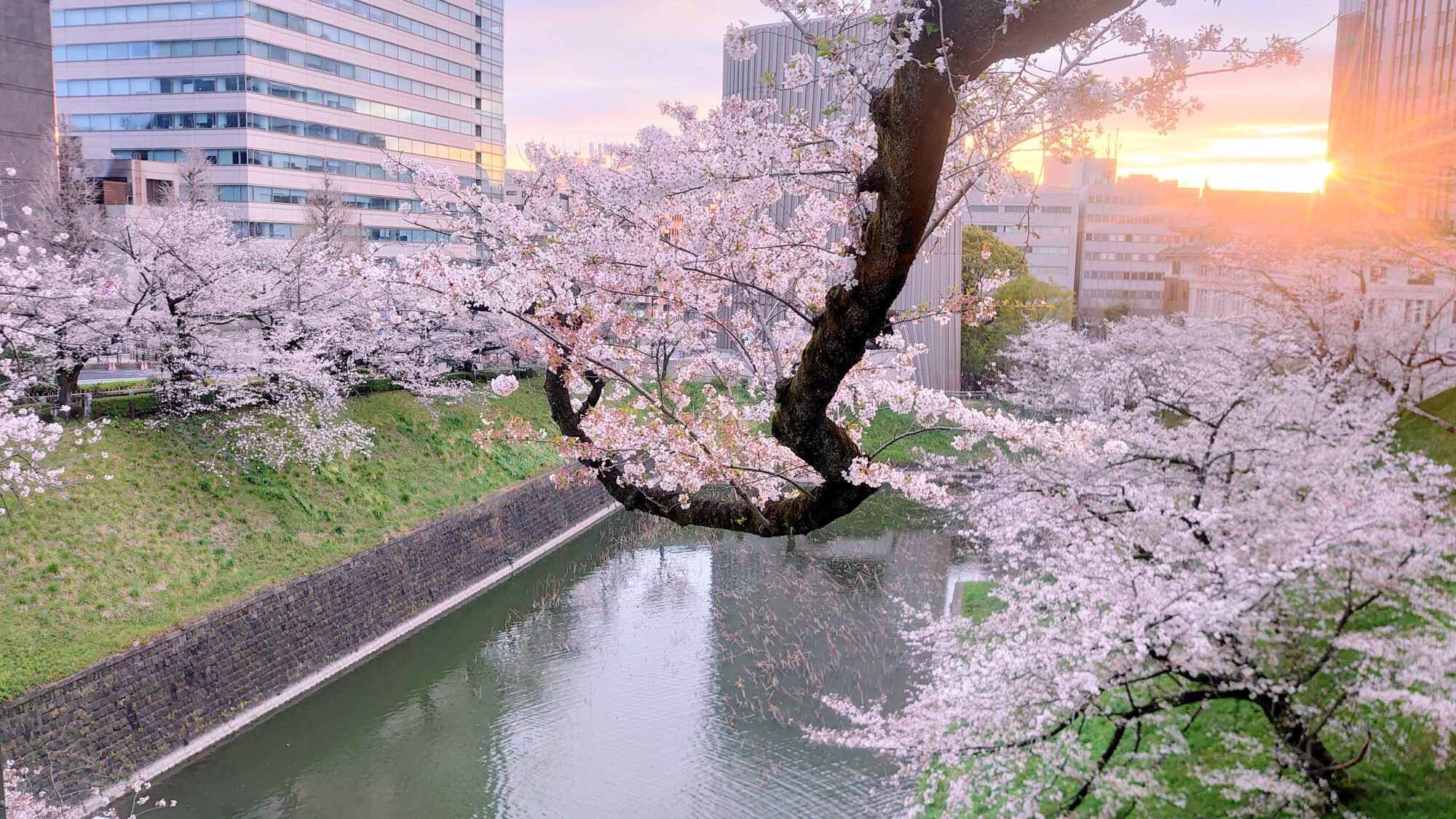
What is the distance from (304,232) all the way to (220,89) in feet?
28.1

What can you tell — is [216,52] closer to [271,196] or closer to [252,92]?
[252,92]

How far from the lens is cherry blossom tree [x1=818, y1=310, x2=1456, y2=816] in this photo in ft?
20.4

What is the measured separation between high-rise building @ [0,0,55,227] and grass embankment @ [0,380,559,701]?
36.8 feet

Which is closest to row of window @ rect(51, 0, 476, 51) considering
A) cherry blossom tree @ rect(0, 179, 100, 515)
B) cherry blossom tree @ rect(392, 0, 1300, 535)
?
cherry blossom tree @ rect(0, 179, 100, 515)

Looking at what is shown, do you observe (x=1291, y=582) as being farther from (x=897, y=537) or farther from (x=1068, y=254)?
(x=1068, y=254)

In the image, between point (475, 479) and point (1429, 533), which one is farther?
point (475, 479)

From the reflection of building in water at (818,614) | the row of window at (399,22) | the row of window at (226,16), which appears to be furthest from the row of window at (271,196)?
the reflection of building in water at (818,614)

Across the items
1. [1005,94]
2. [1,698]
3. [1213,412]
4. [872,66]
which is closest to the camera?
[872,66]

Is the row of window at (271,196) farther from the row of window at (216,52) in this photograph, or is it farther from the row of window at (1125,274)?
the row of window at (1125,274)

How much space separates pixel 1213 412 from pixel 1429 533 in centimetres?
446

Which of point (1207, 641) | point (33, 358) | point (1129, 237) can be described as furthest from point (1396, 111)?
point (33, 358)

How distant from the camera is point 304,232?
30.3m

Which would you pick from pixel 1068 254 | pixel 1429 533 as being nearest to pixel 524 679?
pixel 1429 533

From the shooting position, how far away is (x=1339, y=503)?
260 inches
